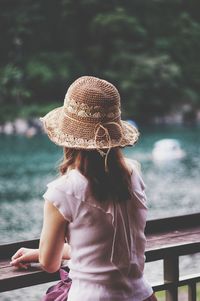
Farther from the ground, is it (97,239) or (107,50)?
(97,239)

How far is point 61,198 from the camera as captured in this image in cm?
98

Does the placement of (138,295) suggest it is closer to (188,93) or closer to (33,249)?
(33,249)

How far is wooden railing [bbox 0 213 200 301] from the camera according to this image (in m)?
1.10

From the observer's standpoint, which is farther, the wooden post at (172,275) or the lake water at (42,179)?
the lake water at (42,179)

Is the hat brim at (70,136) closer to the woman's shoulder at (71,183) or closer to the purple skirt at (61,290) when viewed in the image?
the woman's shoulder at (71,183)

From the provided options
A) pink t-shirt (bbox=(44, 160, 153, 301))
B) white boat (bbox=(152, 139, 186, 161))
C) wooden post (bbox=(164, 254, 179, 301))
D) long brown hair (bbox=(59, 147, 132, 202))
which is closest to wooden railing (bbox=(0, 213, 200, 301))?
wooden post (bbox=(164, 254, 179, 301))

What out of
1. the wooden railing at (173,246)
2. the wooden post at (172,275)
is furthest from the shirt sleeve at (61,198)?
the wooden post at (172,275)

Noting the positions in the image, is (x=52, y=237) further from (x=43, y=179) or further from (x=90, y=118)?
(x=43, y=179)

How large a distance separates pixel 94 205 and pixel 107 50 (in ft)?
60.3

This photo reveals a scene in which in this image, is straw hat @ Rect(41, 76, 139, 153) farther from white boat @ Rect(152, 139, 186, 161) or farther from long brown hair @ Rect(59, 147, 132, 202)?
white boat @ Rect(152, 139, 186, 161)

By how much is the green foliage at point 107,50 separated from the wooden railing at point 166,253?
52.4 ft

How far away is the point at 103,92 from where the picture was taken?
1022 millimetres

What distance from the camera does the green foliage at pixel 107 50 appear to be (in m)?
17.8

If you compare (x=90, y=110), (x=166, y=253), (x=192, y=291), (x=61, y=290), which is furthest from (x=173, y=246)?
(x=90, y=110)
